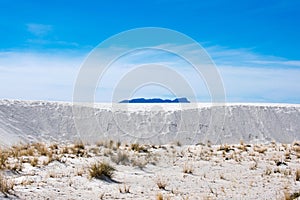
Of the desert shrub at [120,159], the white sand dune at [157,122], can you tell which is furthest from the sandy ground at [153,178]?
the white sand dune at [157,122]

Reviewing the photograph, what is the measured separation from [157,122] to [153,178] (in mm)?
34609

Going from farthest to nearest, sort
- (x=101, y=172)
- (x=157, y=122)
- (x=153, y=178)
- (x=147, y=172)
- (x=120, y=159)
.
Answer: (x=157, y=122)
(x=120, y=159)
(x=147, y=172)
(x=153, y=178)
(x=101, y=172)

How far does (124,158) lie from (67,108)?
32.5 meters

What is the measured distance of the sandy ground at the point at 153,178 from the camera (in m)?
7.32

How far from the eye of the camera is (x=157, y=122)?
144 feet

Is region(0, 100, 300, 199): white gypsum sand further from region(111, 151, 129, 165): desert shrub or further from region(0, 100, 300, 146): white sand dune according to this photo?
region(0, 100, 300, 146): white sand dune

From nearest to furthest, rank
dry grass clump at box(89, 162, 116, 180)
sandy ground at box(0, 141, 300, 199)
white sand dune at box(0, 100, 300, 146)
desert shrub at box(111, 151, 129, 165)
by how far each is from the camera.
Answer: sandy ground at box(0, 141, 300, 199)
dry grass clump at box(89, 162, 116, 180)
desert shrub at box(111, 151, 129, 165)
white sand dune at box(0, 100, 300, 146)

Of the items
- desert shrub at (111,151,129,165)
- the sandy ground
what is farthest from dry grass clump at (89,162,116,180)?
desert shrub at (111,151,129,165)

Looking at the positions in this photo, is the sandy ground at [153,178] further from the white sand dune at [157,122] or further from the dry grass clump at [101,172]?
the white sand dune at [157,122]

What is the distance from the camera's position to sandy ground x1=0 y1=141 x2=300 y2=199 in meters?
7.32

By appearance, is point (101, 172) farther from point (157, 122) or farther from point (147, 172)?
point (157, 122)

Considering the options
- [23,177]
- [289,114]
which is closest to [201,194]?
[23,177]

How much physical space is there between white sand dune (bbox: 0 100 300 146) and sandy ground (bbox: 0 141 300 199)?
78.4 ft

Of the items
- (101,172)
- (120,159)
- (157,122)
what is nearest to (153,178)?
(101,172)
